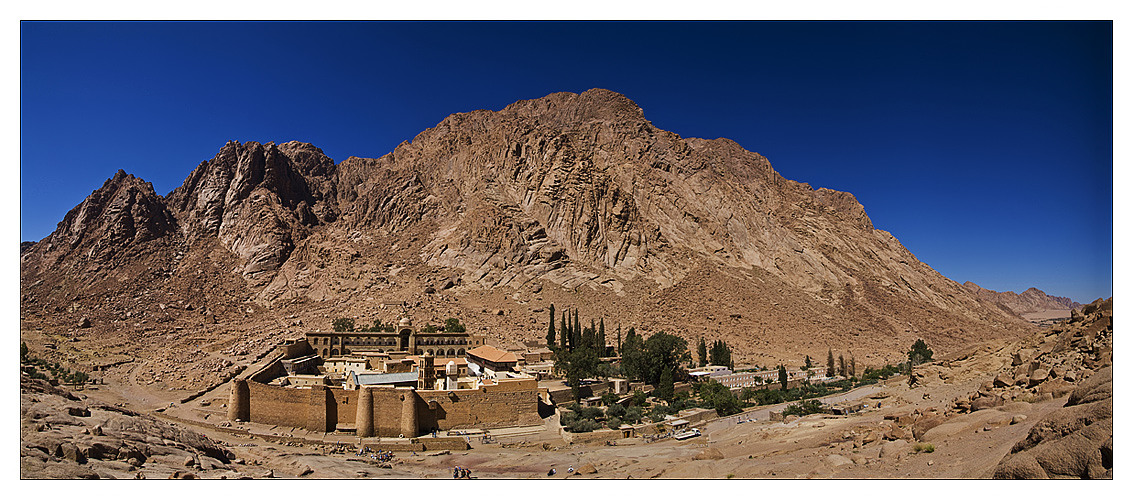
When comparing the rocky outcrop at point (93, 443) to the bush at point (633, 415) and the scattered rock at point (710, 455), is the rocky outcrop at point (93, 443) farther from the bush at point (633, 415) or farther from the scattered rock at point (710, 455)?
the bush at point (633, 415)

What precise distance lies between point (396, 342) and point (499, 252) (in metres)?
A: 25.3

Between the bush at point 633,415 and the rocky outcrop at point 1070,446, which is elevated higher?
the rocky outcrop at point 1070,446

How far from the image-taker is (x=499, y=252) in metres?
63.5

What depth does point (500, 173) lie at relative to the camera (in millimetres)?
74250

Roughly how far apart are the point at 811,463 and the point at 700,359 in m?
29.5

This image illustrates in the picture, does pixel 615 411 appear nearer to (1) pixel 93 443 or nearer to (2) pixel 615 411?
(2) pixel 615 411

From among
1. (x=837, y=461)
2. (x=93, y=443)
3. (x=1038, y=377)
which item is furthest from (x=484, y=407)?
(x=1038, y=377)

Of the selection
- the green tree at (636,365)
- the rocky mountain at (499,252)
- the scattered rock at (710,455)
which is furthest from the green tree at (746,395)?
the rocky mountain at (499,252)

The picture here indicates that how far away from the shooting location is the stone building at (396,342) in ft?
124

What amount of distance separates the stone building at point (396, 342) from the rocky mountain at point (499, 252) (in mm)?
6068

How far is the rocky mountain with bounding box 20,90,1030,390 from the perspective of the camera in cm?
5297

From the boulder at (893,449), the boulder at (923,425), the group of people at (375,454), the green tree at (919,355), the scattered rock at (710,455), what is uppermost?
the boulder at (923,425)

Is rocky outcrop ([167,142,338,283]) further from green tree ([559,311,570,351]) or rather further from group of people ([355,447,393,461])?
group of people ([355,447,393,461])
